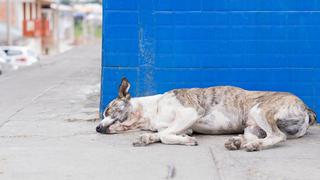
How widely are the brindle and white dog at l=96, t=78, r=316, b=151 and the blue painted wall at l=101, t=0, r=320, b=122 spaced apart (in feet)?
3.21

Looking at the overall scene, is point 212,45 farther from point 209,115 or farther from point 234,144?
point 234,144

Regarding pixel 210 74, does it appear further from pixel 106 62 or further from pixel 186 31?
pixel 106 62

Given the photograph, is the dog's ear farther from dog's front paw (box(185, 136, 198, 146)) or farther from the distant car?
the distant car

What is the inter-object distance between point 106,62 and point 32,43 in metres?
52.9

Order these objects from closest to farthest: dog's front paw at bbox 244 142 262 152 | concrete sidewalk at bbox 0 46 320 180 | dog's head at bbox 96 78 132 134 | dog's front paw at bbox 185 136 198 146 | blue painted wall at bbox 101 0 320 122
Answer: concrete sidewalk at bbox 0 46 320 180 < dog's front paw at bbox 244 142 262 152 < dog's front paw at bbox 185 136 198 146 < dog's head at bbox 96 78 132 134 < blue painted wall at bbox 101 0 320 122

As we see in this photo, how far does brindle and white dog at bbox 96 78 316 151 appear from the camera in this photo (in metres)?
7.65

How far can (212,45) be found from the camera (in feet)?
30.3

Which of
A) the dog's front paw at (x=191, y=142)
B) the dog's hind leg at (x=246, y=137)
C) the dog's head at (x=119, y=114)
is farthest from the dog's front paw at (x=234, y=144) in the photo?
the dog's head at (x=119, y=114)

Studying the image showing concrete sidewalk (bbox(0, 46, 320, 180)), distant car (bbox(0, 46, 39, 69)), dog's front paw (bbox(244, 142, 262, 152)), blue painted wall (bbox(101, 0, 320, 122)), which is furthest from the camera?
distant car (bbox(0, 46, 39, 69))

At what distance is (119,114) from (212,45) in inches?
74.9

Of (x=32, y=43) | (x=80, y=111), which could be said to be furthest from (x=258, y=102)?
(x=32, y=43)

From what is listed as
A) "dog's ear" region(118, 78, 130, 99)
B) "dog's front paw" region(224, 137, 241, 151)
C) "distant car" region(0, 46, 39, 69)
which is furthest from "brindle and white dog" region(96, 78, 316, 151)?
"distant car" region(0, 46, 39, 69)

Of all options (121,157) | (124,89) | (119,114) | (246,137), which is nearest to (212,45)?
(124,89)

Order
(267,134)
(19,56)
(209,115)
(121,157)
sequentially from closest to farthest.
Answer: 1. (121,157)
2. (267,134)
3. (209,115)
4. (19,56)
